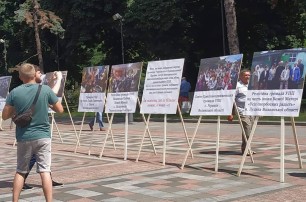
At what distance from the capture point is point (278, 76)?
787 cm

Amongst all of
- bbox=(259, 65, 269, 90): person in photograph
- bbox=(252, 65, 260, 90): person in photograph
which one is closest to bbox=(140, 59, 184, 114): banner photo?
bbox=(252, 65, 260, 90): person in photograph

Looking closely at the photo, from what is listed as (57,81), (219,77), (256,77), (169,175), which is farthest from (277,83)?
(57,81)

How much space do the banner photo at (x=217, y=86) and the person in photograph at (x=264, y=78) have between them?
0.65 meters

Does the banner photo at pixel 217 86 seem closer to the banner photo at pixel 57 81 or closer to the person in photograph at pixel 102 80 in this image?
the person in photograph at pixel 102 80

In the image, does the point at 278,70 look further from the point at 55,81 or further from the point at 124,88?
the point at 55,81

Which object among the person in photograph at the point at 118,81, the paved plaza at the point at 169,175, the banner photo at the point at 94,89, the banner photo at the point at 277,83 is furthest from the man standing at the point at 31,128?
the banner photo at the point at 94,89

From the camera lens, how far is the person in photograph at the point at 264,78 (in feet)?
26.3

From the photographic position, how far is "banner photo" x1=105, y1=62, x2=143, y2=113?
422 inches

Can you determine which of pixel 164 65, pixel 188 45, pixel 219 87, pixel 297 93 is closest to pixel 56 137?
pixel 164 65

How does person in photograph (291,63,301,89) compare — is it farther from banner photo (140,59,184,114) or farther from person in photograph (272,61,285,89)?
banner photo (140,59,184,114)

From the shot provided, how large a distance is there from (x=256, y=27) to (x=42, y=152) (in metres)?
27.5

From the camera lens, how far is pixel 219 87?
8984mm

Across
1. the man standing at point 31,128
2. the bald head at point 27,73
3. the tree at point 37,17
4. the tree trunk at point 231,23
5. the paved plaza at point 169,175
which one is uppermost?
the tree at point 37,17

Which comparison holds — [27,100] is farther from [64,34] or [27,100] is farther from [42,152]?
[64,34]
